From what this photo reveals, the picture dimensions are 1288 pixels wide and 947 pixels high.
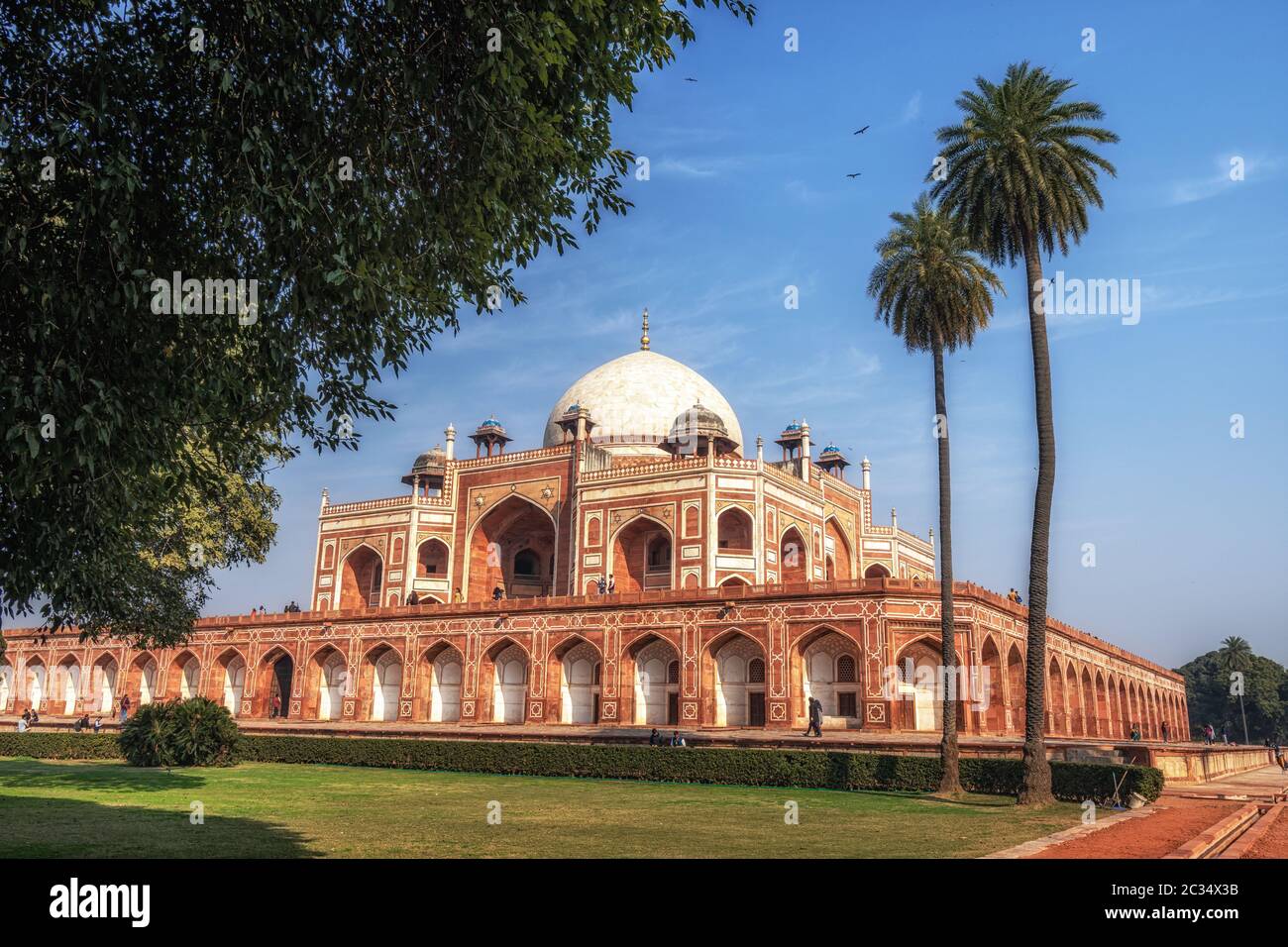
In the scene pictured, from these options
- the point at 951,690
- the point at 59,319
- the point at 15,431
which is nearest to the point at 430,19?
the point at 59,319

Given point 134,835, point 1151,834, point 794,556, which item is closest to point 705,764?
point 1151,834

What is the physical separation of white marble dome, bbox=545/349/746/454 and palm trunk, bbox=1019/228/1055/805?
3298 centimetres

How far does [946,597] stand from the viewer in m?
22.8

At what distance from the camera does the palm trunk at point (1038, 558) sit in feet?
63.4

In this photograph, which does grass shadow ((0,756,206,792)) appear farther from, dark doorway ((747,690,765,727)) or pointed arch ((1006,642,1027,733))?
pointed arch ((1006,642,1027,733))

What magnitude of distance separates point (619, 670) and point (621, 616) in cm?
204

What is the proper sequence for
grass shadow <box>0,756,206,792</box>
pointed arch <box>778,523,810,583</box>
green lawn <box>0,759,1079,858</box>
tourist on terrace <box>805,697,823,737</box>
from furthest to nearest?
pointed arch <box>778,523,810,583</box>
tourist on terrace <box>805,697,823,737</box>
grass shadow <box>0,756,206,792</box>
green lawn <box>0,759,1079,858</box>

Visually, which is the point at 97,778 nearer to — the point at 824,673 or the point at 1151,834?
the point at 1151,834

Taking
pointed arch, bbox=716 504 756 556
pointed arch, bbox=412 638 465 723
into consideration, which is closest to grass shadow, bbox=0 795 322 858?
pointed arch, bbox=412 638 465 723

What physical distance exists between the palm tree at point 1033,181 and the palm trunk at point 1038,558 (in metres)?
0.02

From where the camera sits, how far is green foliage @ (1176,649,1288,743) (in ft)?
287

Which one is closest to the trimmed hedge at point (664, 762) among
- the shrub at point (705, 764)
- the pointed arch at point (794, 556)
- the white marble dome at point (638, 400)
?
the shrub at point (705, 764)

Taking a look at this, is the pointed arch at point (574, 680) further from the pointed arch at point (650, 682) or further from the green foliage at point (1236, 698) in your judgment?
the green foliage at point (1236, 698)
